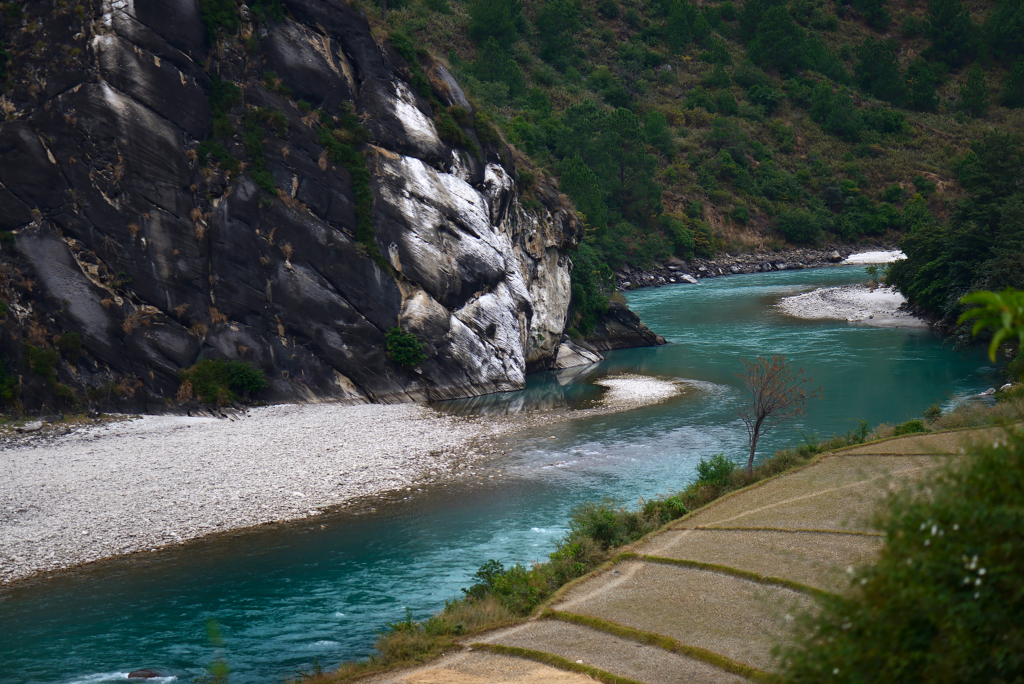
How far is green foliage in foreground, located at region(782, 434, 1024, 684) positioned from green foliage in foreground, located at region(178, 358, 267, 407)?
3368cm

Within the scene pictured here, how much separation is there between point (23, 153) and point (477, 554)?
30.3 meters

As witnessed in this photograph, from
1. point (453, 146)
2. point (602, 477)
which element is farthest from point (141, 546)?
point (453, 146)

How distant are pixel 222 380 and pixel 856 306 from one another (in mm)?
51257

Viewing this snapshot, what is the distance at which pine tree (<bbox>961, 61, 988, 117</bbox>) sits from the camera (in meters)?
133

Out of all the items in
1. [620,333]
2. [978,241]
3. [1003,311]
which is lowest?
[620,333]

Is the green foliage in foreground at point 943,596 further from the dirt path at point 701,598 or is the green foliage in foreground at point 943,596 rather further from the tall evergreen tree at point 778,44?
the tall evergreen tree at point 778,44

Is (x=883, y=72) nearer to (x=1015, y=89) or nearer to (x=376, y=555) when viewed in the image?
(x=1015, y=89)

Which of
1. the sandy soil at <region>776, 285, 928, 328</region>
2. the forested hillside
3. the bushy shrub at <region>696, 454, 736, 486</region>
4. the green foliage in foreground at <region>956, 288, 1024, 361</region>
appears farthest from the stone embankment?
the green foliage in foreground at <region>956, 288, 1024, 361</region>

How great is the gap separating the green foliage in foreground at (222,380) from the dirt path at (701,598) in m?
24.6

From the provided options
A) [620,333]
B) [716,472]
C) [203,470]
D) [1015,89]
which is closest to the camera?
[716,472]

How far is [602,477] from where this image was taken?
28.2m

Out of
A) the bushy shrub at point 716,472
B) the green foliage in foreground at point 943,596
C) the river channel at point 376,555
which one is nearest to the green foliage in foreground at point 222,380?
the river channel at point 376,555

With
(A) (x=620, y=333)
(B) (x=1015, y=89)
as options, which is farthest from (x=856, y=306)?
(B) (x=1015, y=89)

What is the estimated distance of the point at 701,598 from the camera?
615 inches
